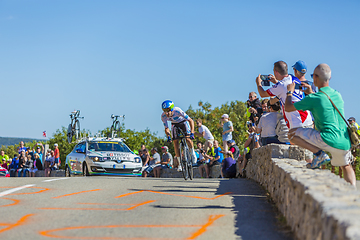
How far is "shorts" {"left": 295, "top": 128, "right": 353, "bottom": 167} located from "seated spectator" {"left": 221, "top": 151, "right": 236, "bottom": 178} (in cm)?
857

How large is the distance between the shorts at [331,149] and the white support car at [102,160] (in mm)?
11119

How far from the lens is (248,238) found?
474cm

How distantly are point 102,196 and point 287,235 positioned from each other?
401 cm

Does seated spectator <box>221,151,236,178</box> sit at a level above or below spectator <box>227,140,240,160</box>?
below

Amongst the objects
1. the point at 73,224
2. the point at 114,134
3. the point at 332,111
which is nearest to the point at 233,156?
the point at 332,111

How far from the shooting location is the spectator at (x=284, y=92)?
7.94 meters

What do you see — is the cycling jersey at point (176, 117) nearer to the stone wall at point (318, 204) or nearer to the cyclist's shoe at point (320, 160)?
the stone wall at point (318, 204)

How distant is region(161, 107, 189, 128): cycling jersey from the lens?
1142 cm

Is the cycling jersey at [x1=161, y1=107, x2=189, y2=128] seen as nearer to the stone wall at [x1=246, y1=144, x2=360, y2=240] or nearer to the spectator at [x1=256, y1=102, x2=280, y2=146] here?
the spectator at [x1=256, y1=102, x2=280, y2=146]

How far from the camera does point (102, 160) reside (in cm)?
1656

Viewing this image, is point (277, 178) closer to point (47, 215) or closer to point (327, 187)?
point (327, 187)

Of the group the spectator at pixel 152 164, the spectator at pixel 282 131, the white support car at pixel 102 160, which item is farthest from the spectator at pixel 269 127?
the spectator at pixel 152 164

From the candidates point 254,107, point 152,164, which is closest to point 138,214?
point 254,107

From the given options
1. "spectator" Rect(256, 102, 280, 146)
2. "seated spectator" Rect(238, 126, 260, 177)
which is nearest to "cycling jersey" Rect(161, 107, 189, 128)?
"spectator" Rect(256, 102, 280, 146)
